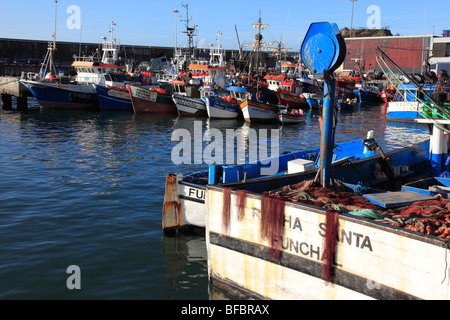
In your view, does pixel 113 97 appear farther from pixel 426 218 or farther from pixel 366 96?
pixel 426 218

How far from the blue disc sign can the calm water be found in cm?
536

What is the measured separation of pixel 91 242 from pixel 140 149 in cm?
1424

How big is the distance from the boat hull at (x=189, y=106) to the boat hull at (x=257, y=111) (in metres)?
4.69

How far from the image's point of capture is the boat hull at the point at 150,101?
141 ft

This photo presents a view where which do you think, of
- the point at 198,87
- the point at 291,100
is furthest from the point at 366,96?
the point at 198,87

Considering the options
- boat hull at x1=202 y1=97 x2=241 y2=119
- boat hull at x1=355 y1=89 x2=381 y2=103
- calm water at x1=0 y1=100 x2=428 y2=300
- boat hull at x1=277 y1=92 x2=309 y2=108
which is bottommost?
calm water at x1=0 y1=100 x2=428 y2=300

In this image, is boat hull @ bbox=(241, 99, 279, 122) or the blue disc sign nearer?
the blue disc sign

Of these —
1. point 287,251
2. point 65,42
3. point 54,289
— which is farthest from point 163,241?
point 65,42

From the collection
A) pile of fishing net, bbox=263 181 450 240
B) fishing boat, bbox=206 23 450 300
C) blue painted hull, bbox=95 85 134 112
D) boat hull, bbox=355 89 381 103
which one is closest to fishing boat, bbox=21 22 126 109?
blue painted hull, bbox=95 85 134 112

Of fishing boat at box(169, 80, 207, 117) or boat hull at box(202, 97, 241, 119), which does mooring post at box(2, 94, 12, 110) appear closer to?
fishing boat at box(169, 80, 207, 117)

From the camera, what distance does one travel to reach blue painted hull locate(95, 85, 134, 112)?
44.3 metres

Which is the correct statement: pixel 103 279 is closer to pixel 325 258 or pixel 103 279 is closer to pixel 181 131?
pixel 325 258

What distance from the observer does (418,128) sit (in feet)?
131

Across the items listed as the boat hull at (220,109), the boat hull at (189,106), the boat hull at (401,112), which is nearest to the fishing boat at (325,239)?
the boat hull at (220,109)
